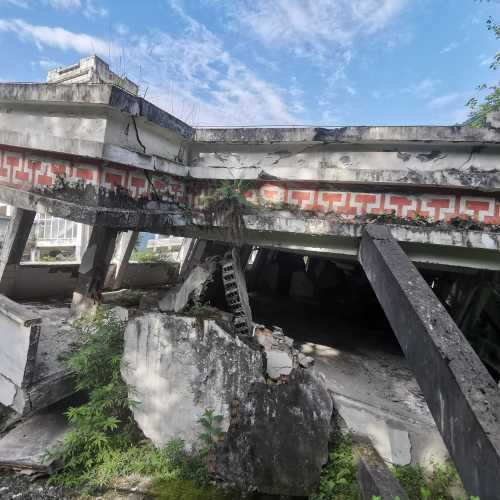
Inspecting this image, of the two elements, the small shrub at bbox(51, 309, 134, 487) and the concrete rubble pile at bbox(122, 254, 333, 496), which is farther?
the small shrub at bbox(51, 309, 134, 487)

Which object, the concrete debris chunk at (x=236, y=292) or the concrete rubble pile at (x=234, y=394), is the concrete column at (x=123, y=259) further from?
the concrete debris chunk at (x=236, y=292)

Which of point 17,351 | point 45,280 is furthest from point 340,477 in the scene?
point 45,280

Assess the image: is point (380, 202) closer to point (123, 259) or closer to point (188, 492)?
point (188, 492)

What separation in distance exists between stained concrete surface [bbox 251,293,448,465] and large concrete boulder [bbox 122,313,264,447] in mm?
1096

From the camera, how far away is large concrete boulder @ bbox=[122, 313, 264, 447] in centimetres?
320

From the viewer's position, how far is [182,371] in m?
3.39

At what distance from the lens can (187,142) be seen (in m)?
3.96

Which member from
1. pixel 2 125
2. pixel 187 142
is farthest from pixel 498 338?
pixel 2 125

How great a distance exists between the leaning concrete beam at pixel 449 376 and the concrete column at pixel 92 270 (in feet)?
13.0

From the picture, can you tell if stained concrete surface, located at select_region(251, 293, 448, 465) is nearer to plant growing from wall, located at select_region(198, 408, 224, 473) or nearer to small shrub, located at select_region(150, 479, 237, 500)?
plant growing from wall, located at select_region(198, 408, 224, 473)

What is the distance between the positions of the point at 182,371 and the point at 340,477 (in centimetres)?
176

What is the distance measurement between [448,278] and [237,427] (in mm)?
4597

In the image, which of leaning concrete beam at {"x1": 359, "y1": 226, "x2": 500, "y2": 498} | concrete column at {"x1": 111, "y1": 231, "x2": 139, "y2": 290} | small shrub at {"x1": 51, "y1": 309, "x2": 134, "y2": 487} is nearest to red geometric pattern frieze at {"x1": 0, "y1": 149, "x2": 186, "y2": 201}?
small shrub at {"x1": 51, "y1": 309, "x2": 134, "y2": 487}

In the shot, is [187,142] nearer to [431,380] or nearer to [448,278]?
[431,380]
